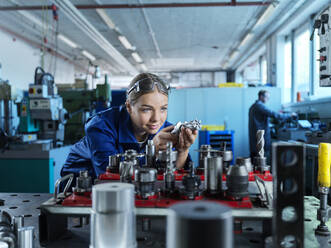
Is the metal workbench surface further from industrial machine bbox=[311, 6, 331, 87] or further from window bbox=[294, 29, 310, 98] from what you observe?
window bbox=[294, 29, 310, 98]

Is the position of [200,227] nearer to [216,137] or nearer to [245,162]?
[245,162]

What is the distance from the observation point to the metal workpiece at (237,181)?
2.04 feet

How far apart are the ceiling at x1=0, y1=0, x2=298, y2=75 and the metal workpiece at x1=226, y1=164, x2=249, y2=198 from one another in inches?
126

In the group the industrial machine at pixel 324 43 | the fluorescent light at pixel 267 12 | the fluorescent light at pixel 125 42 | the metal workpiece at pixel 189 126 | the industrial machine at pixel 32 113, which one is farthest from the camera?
the fluorescent light at pixel 125 42

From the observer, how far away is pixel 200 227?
29 centimetres

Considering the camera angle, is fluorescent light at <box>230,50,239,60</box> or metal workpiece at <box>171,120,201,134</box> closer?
metal workpiece at <box>171,120,201,134</box>

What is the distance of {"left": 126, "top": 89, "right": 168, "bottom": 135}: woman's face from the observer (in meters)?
1.19

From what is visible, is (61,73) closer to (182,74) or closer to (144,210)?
(182,74)

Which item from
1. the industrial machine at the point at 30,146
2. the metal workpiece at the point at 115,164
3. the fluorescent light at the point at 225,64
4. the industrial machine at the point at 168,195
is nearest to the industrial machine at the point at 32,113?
the industrial machine at the point at 30,146

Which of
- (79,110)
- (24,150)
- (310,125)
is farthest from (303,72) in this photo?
(24,150)

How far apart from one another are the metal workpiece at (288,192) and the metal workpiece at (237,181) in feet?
0.53

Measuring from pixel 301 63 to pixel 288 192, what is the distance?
5.15 m

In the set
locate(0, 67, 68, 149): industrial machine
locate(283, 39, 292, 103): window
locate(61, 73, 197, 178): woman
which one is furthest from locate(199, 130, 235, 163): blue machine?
locate(61, 73, 197, 178): woman

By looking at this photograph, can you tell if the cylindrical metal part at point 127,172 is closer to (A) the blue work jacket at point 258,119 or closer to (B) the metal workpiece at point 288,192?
(B) the metal workpiece at point 288,192
